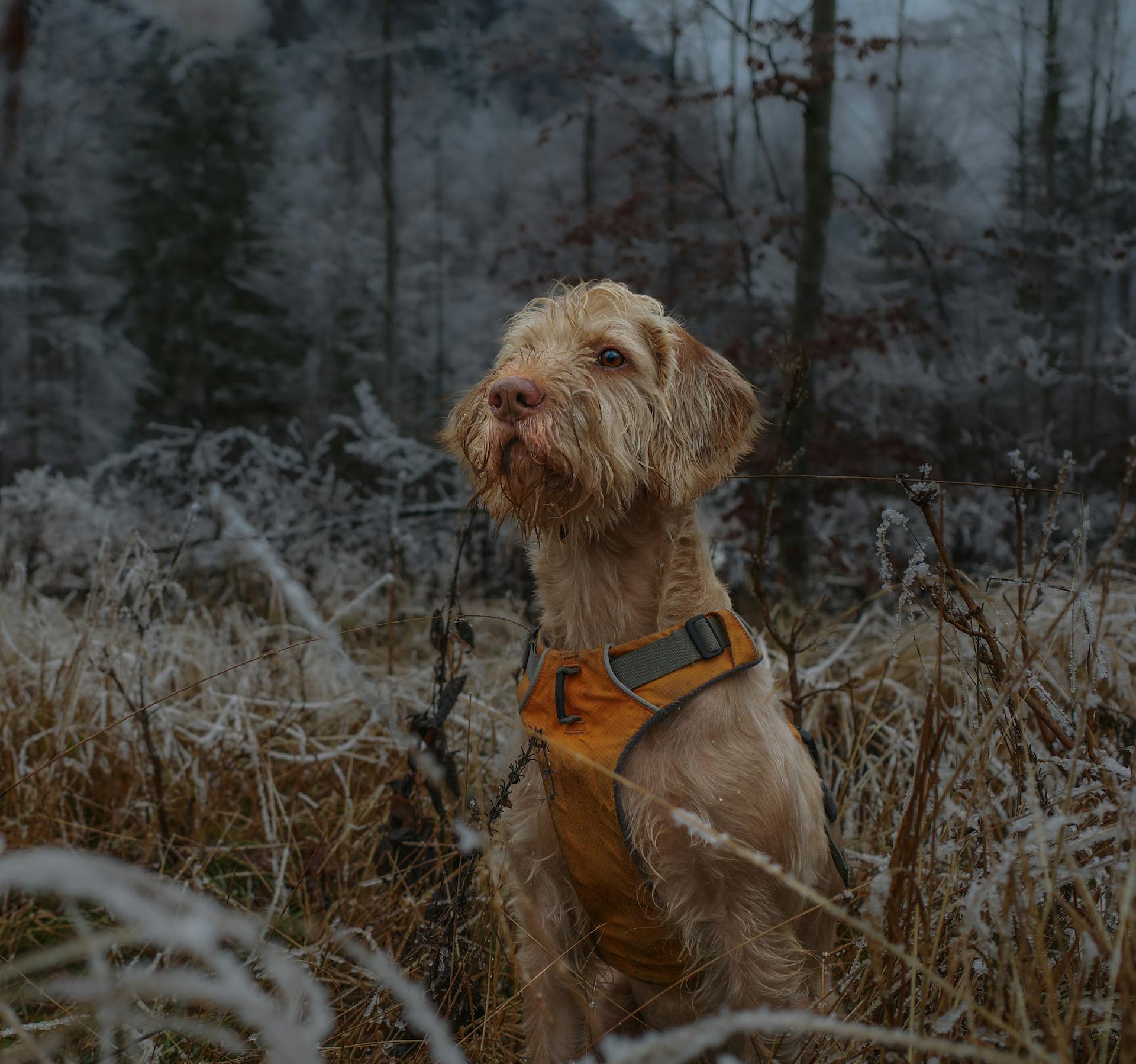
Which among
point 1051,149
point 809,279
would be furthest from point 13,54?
point 1051,149

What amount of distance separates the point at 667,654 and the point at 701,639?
80mm

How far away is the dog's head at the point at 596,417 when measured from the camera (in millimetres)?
1829

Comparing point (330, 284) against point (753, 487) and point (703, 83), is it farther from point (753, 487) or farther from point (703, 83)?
point (753, 487)

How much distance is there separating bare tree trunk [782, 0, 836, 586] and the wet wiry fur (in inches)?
174

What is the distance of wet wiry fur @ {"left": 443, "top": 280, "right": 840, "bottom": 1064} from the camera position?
5.59ft

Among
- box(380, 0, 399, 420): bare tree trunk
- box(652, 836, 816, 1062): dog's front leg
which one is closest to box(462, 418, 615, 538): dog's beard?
box(652, 836, 816, 1062): dog's front leg

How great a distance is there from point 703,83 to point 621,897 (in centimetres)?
778

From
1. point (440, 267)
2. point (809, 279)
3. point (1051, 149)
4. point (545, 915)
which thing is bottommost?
point (545, 915)

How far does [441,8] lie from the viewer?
49.8 ft

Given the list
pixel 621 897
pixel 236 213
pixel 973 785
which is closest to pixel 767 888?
pixel 621 897

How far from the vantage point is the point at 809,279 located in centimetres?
643

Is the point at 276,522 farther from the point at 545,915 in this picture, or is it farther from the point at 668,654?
the point at 668,654

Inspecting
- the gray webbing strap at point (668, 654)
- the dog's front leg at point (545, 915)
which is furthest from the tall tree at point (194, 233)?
the gray webbing strap at point (668, 654)

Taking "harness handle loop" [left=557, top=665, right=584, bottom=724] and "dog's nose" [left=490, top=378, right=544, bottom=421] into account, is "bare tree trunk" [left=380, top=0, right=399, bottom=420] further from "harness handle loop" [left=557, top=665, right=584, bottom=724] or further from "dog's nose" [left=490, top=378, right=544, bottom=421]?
"harness handle loop" [left=557, top=665, right=584, bottom=724]
